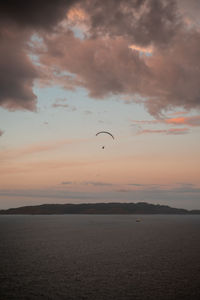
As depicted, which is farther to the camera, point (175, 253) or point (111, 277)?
point (175, 253)

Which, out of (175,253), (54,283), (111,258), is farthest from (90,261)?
(175,253)

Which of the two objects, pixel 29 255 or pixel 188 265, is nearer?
pixel 188 265

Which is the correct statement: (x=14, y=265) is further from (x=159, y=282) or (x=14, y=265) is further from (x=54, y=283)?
(x=159, y=282)

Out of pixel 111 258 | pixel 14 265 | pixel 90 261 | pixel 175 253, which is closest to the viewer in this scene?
pixel 14 265

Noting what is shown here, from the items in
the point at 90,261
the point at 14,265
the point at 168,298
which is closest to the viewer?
the point at 168,298

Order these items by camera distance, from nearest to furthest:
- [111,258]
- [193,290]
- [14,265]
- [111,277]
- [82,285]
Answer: [193,290], [82,285], [111,277], [14,265], [111,258]

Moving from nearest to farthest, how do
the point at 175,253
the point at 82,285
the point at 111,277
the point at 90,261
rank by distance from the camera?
1. the point at 82,285
2. the point at 111,277
3. the point at 90,261
4. the point at 175,253

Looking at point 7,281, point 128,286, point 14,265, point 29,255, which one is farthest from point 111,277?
point 29,255

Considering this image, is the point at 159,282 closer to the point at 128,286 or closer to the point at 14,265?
the point at 128,286
